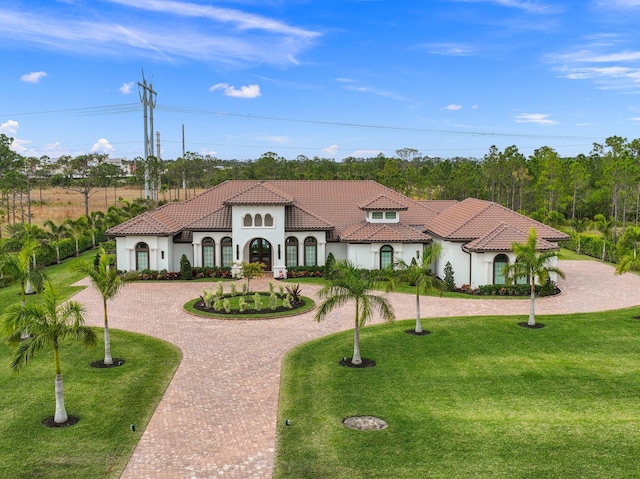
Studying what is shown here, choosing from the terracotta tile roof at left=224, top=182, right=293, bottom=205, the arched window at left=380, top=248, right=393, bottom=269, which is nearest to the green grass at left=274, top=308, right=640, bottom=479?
the arched window at left=380, top=248, right=393, bottom=269

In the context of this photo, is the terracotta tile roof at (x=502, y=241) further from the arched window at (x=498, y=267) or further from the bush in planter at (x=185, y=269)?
the bush in planter at (x=185, y=269)

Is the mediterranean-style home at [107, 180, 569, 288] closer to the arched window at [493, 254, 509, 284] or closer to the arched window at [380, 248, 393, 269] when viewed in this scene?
the arched window at [380, 248, 393, 269]

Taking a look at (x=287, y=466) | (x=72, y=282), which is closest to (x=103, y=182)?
(x=72, y=282)

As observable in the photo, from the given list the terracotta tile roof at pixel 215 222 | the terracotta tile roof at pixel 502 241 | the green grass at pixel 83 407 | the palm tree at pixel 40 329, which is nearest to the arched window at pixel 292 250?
the terracotta tile roof at pixel 215 222

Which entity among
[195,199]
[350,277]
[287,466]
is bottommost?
[287,466]

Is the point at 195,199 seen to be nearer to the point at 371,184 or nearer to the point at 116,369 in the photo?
the point at 371,184

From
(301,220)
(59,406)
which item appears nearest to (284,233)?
(301,220)

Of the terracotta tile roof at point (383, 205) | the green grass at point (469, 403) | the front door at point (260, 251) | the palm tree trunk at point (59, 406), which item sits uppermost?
the terracotta tile roof at point (383, 205)
